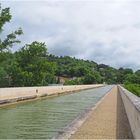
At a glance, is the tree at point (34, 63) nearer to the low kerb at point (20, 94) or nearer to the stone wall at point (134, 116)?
the low kerb at point (20, 94)

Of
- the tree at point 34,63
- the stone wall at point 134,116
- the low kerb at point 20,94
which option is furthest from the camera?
the tree at point 34,63

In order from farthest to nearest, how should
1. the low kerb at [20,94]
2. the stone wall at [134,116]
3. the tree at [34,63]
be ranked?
the tree at [34,63] → the low kerb at [20,94] → the stone wall at [134,116]

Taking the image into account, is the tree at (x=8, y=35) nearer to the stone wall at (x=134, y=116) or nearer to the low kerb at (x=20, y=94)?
the low kerb at (x=20, y=94)

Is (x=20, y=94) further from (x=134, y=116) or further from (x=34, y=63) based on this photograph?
(x=134, y=116)

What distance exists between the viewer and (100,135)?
11969 mm

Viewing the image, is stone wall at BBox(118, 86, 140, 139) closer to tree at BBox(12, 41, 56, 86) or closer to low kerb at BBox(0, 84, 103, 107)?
low kerb at BBox(0, 84, 103, 107)

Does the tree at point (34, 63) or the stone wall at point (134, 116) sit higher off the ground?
the tree at point (34, 63)

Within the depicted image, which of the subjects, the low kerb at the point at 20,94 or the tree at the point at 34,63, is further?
the tree at the point at 34,63

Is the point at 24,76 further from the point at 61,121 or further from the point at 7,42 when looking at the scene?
the point at 61,121

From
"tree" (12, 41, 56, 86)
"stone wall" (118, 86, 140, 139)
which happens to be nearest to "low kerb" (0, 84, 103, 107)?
"tree" (12, 41, 56, 86)

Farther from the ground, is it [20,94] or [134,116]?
[20,94]

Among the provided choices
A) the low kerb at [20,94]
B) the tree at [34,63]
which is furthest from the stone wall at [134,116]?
the tree at [34,63]

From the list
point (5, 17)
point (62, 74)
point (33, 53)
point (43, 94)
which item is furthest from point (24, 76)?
point (62, 74)

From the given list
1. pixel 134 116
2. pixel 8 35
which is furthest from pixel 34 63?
pixel 134 116
